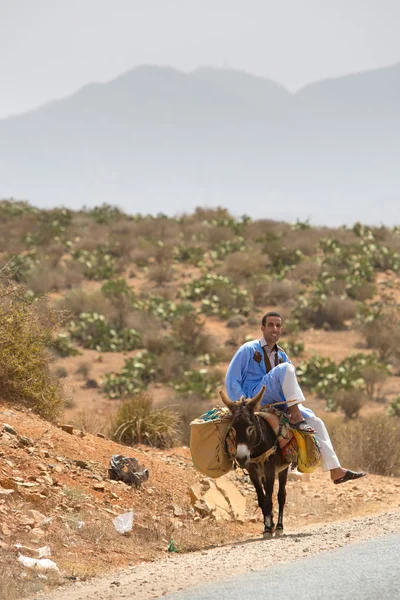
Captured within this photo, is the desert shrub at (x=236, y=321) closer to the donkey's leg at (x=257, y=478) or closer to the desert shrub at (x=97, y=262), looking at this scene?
the desert shrub at (x=97, y=262)

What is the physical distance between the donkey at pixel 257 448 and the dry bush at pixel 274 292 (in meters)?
22.4

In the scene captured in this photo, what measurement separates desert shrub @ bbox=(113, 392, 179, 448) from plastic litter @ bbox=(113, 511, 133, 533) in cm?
446

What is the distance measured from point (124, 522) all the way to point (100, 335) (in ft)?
59.9

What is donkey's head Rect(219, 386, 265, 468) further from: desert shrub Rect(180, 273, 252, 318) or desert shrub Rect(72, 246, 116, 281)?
desert shrub Rect(72, 246, 116, 281)

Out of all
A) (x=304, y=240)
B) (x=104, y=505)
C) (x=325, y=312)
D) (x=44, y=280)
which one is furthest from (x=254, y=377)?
(x=304, y=240)

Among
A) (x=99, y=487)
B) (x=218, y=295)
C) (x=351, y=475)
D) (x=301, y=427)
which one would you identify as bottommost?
(x=99, y=487)

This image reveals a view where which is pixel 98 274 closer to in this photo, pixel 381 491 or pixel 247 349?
pixel 381 491

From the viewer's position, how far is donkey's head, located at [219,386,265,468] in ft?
26.7

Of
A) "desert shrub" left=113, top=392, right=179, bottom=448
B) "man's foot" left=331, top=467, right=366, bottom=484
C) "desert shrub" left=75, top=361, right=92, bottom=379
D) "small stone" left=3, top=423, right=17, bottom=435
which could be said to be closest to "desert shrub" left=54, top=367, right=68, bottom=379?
"desert shrub" left=75, top=361, right=92, bottom=379

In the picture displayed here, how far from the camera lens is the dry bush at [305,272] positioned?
111ft

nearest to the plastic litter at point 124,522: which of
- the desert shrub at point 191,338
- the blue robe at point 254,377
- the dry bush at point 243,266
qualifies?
the blue robe at point 254,377

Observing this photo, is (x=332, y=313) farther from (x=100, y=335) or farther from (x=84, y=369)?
(x=84, y=369)

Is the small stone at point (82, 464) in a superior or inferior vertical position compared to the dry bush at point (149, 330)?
superior

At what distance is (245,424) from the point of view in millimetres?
8266
